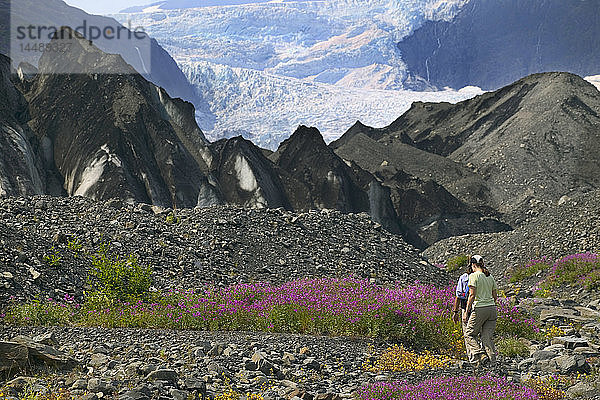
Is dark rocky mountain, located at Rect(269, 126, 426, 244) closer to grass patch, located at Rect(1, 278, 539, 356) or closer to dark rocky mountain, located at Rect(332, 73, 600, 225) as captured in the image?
dark rocky mountain, located at Rect(332, 73, 600, 225)

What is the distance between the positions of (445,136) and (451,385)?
7746 centimetres

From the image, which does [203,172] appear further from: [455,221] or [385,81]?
[385,81]

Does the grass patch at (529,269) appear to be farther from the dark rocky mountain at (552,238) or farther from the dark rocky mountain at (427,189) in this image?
the dark rocky mountain at (427,189)

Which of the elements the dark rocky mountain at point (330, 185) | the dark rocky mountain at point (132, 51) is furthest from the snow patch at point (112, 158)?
the dark rocky mountain at point (132, 51)

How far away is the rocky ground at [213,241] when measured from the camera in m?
17.1

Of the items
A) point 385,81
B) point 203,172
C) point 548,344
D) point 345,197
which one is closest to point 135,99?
point 203,172

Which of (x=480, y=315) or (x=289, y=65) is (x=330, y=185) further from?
(x=289, y=65)

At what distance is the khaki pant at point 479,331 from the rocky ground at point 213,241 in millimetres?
8717

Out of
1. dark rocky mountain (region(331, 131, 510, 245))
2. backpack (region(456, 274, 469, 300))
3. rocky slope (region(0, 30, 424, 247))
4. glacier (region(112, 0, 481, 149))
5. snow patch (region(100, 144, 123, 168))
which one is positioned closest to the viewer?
backpack (region(456, 274, 469, 300))

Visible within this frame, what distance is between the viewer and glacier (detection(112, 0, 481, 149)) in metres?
102

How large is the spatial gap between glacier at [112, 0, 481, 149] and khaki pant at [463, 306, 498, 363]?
3272 inches

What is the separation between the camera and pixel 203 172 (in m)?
49.8

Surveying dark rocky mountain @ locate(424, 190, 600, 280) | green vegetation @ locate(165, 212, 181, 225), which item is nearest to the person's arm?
green vegetation @ locate(165, 212, 181, 225)

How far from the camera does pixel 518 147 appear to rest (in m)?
66.1
